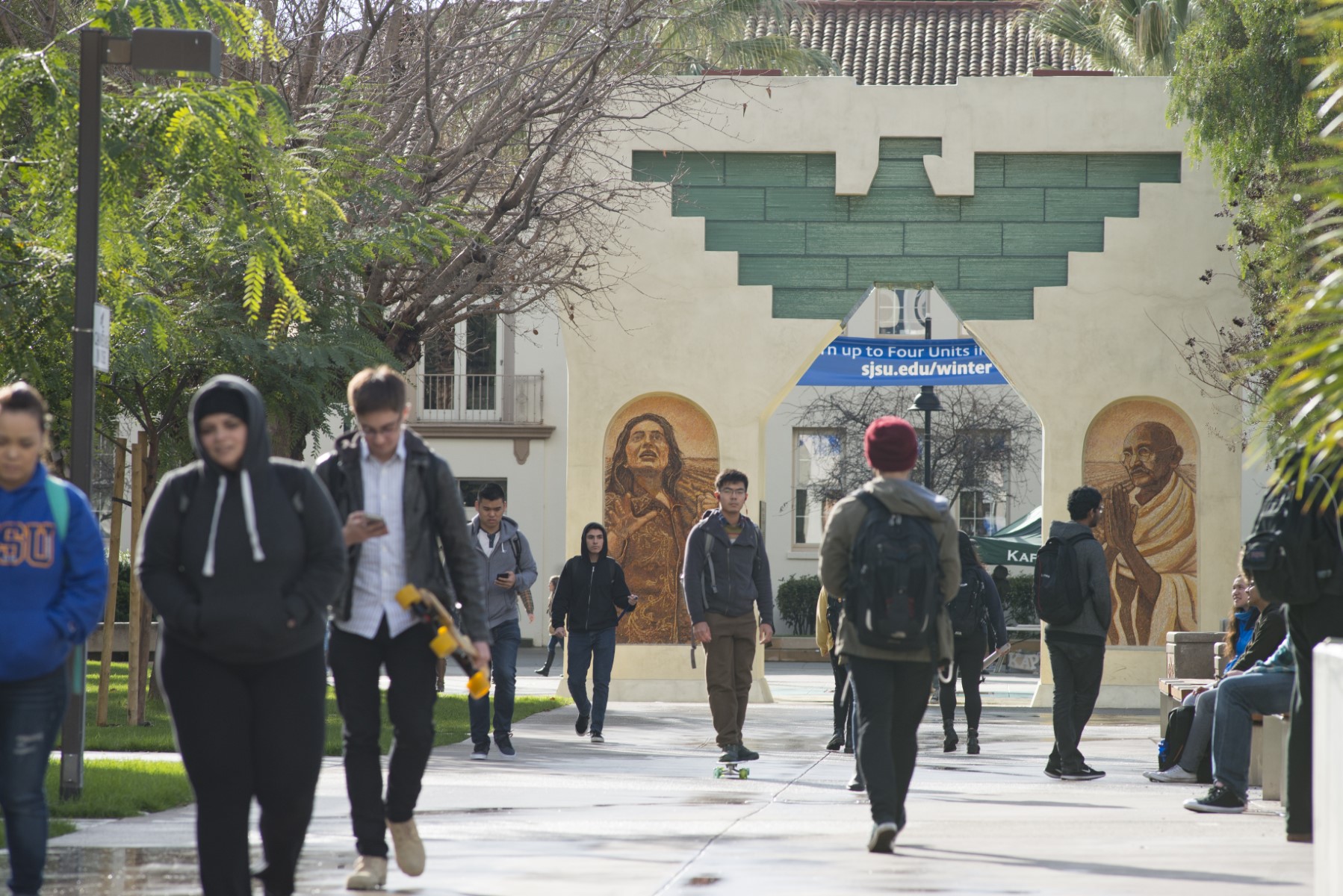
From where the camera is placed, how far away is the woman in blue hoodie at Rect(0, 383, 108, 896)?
16.9 ft

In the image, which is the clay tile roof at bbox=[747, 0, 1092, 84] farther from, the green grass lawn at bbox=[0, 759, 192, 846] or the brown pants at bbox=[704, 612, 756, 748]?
the green grass lawn at bbox=[0, 759, 192, 846]

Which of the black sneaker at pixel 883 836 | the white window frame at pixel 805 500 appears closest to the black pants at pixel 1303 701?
the black sneaker at pixel 883 836

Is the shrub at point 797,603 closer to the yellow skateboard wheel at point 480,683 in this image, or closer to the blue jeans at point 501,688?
the blue jeans at point 501,688

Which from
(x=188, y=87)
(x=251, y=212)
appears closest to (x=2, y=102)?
(x=188, y=87)

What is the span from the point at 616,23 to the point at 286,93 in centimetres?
308

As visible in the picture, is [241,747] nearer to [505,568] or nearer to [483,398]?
[505,568]

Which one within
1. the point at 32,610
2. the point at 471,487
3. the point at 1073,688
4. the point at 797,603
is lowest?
the point at 797,603

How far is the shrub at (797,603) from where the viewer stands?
37.2 meters

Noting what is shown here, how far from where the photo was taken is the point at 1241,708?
7.99 meters

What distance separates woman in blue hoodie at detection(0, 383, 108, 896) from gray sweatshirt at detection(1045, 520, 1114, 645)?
6.44 metres

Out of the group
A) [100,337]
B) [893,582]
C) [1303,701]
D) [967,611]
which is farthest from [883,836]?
[967,611]

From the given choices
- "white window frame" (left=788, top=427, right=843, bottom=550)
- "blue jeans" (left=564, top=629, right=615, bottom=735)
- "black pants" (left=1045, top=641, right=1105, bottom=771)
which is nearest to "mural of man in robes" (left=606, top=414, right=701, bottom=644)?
"blue jeans" (left=564, top=629, right=615, bottom=735)

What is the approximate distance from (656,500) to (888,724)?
11.9m

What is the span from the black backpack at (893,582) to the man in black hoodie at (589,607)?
21.9ft
